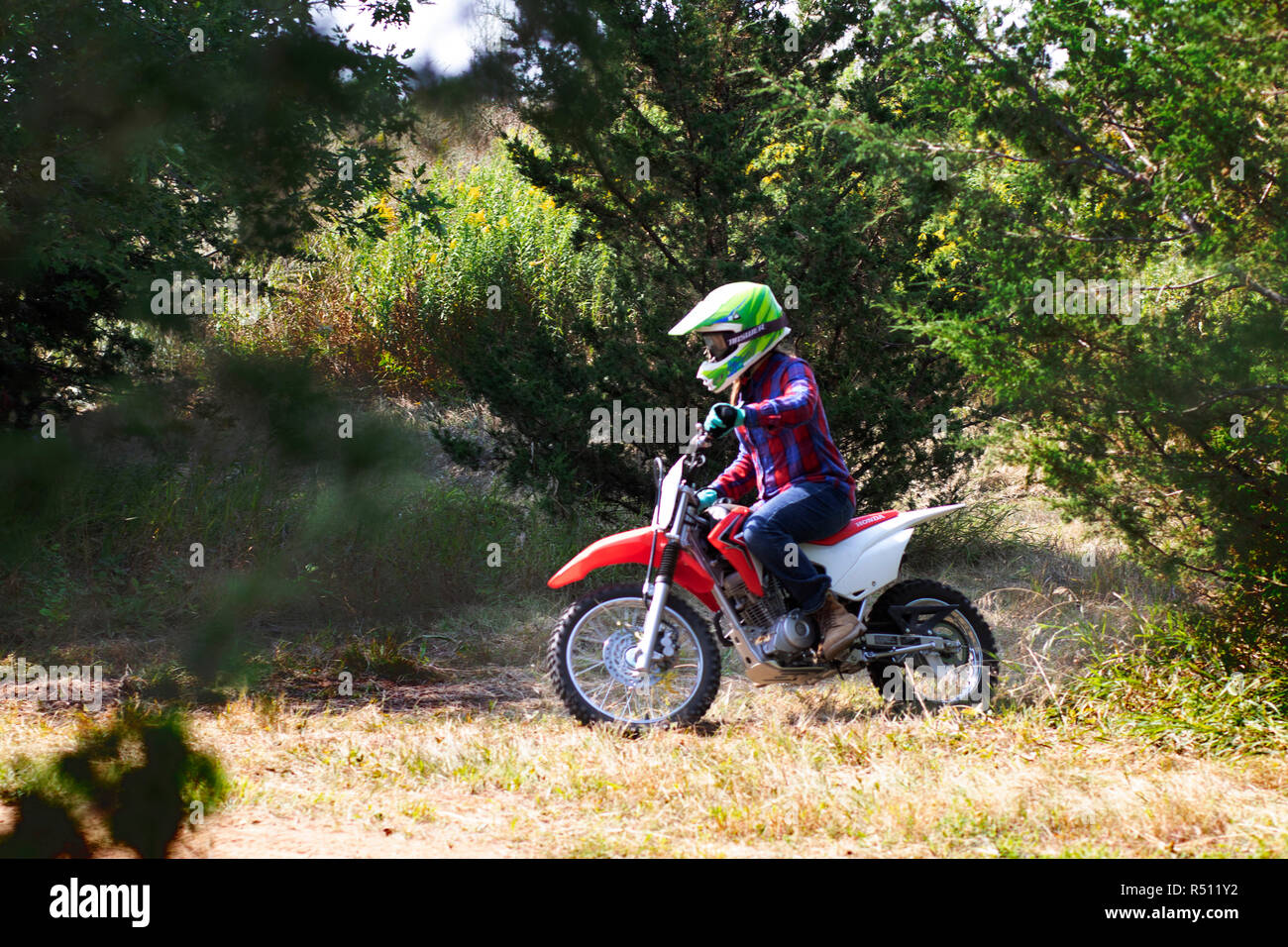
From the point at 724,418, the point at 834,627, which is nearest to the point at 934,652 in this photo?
the point at 834,627

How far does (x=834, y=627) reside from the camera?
4809 millimetres

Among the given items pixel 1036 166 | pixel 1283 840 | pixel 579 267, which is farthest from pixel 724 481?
pixel 579 267

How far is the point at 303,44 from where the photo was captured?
1.92 metres

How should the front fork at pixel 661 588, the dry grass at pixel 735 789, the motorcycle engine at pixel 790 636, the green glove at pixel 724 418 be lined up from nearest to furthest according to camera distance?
the dry grass at pixel 735 789, the green glove at pixel 724 418, the front fork at pixel 661 588, the motorcycle engine at pixel 790 636

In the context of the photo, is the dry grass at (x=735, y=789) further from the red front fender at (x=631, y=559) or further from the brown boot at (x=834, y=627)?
the red front fender at (x=631, y=559)

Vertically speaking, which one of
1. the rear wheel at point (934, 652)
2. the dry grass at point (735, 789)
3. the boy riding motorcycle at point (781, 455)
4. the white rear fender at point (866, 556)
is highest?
the boy riding motorcycle at point (781, 455)

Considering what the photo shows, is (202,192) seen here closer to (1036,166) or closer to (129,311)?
Answer: (129,311)

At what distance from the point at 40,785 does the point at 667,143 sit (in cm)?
606

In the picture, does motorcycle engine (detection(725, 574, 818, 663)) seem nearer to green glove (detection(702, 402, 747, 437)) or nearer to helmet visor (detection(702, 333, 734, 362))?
green glove (detection(702, 402, 747, 437))

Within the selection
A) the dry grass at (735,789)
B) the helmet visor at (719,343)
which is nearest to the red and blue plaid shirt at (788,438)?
the helmet visor at (719,343)

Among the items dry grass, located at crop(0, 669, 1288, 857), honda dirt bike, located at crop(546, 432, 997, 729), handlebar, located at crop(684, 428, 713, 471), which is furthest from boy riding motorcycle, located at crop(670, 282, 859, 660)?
dry grass, located at crop(0, 669, 1288, 857)

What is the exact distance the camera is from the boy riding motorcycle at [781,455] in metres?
4.69

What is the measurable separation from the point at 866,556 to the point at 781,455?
61 centimetres

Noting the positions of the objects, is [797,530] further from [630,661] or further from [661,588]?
[630,661]
